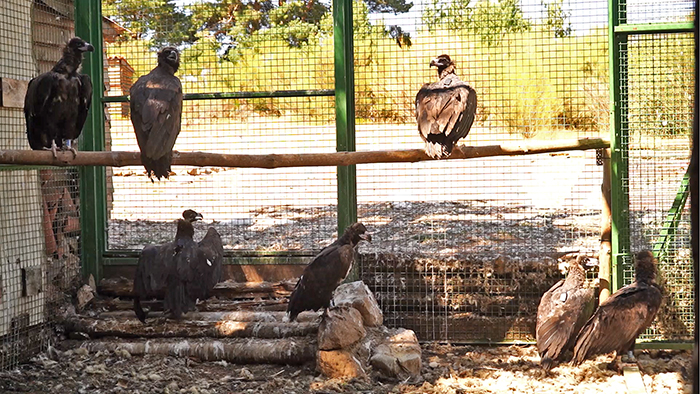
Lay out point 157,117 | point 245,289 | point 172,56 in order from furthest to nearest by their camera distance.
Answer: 1. point 245,289
2. point 172,56
3. point 157,117

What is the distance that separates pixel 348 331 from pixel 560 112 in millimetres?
3123

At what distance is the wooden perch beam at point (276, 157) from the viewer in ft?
20.1

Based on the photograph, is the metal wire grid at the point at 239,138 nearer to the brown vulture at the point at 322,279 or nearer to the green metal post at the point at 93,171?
the green metal post at the point at 93,171

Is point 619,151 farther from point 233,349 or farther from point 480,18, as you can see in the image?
point 233,349

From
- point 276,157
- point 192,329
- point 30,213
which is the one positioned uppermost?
point 276,157

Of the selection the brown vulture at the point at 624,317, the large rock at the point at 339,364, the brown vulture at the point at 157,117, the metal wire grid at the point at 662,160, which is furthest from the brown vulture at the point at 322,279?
the metal wire grid at the point at 662,160

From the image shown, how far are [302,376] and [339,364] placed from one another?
0.39m

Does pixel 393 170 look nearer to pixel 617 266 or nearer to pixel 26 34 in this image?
pixel 617 266

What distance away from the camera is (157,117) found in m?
6.16

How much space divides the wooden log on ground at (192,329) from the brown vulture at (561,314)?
201cm

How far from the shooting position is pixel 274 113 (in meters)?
7.78

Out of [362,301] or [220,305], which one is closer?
[362,301]

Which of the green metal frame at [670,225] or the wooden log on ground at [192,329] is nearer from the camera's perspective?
the green metal frame at [670,225]

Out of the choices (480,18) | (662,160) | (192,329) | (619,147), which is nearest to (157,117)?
(192,329)
